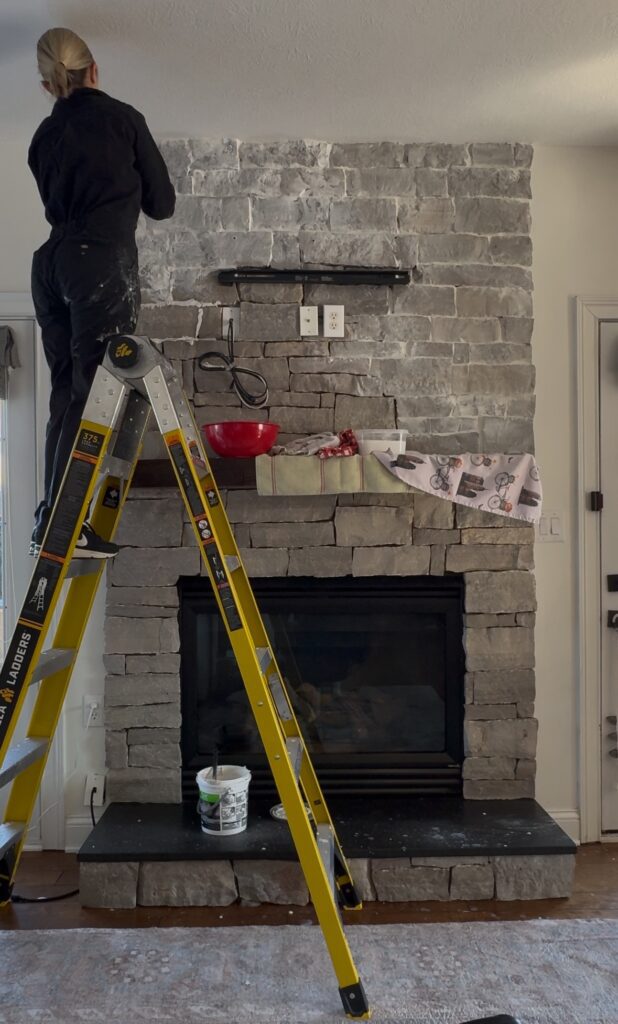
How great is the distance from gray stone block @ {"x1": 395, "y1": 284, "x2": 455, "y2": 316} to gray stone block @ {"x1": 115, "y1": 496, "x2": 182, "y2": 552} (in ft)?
3.68

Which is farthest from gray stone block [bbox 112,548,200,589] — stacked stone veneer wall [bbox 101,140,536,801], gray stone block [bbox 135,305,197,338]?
gray stone block [bbox 135,305,197,338]

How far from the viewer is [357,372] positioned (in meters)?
3.13

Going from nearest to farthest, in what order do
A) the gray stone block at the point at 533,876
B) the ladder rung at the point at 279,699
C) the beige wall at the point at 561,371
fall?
the ladder rung at the point at 279,699 < the gray stone block at the point at 533,876 < the beige wall at the point at 561,371

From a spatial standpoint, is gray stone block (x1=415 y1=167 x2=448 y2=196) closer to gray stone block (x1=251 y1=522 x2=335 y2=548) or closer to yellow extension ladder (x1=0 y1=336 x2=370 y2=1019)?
gray stone block (x1=251 y1=522 x2=335 y2=548)

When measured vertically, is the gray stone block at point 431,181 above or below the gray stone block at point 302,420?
above

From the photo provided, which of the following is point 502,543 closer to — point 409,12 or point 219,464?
point 219,464

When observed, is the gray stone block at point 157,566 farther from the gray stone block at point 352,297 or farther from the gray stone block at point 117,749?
the gray stone block at point 352,297

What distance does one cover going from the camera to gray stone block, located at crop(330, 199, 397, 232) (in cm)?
314

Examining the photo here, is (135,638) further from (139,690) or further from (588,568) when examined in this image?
(588,568)

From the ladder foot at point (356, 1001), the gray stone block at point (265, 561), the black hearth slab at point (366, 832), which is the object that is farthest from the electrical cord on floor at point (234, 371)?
the ladder foot at point (356, 1001)

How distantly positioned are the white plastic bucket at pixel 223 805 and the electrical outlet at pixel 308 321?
5.18 feet

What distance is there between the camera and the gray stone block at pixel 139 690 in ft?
10.1

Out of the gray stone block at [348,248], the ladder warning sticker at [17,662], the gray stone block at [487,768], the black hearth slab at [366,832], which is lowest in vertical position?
the black hearth slab at [366,832]

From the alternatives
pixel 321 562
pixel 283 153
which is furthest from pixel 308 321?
pixel 321 562
